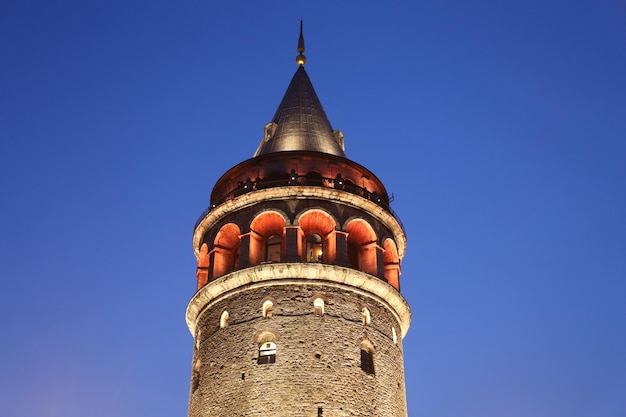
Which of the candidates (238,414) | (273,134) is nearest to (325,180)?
(273,134)

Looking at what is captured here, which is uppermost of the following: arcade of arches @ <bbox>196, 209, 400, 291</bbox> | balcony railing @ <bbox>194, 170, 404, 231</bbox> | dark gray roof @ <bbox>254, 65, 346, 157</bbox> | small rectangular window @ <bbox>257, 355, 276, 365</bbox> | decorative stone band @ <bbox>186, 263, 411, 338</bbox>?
dark gray roof @ <bbox>254, 65, 346, 157</bbox>

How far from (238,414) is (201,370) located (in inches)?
143

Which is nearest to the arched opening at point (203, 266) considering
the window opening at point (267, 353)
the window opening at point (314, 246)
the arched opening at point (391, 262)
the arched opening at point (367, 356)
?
the window opening at point (314, 246)

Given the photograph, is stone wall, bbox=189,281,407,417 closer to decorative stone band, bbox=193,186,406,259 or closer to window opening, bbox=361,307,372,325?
window opening, bbox=361,307,372,325

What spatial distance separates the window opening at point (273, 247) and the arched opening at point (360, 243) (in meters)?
3.11

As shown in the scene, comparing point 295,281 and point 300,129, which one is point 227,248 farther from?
point 300,129

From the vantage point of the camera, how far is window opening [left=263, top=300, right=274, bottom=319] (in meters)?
32.6

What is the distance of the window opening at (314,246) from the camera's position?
118 feet

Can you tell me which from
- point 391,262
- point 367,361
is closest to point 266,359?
point 367,361

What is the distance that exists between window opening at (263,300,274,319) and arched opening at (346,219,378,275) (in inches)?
182

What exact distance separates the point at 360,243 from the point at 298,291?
15.4 feet

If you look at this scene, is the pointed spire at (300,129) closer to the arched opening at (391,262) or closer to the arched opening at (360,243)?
the arched opening at (360,243)

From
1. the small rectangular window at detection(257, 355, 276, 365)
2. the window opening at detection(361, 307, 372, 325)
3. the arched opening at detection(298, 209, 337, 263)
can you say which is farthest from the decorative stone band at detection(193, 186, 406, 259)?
the small rectangular window at detection(257, 355, 276, 365)

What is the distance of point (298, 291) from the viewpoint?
32.8m
